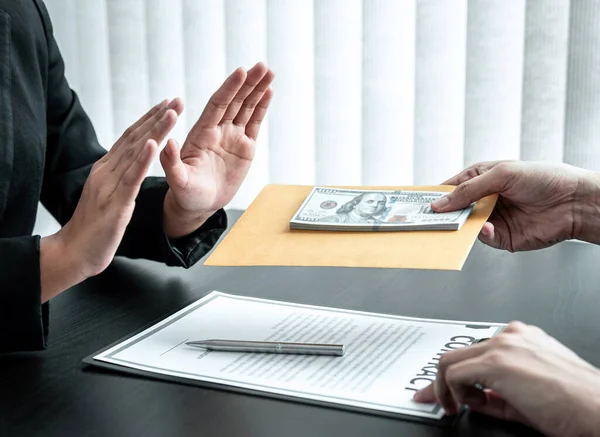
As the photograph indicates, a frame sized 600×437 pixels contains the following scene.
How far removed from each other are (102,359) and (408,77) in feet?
4.15

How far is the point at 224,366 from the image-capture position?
88 cm

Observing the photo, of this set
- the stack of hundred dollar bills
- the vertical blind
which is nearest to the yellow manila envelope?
the stack of hundred dollar bills

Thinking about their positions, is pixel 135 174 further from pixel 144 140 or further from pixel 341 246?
pixel 341 246

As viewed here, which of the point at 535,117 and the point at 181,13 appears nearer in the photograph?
the point at 535,117

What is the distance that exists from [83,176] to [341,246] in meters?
0.63

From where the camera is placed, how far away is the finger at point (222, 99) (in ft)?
3.61

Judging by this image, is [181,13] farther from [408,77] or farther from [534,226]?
[534,226]

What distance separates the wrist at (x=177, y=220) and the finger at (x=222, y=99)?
0.16 m

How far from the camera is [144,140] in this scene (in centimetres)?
96

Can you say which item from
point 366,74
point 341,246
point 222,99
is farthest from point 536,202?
point 366,74

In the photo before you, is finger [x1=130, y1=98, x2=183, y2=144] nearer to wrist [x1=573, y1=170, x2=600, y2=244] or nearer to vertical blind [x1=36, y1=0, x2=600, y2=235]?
wrist [x1=573, y1=170, x2=600, y2=244]

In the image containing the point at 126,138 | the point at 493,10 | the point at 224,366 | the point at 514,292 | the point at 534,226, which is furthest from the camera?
the point at 493,10

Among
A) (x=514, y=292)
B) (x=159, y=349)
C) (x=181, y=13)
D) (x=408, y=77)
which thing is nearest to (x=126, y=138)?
(x=159, y=349)

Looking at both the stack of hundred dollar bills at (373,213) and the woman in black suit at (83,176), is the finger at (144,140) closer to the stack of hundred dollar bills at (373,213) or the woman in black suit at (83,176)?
the woman in black suit at (83,176)
